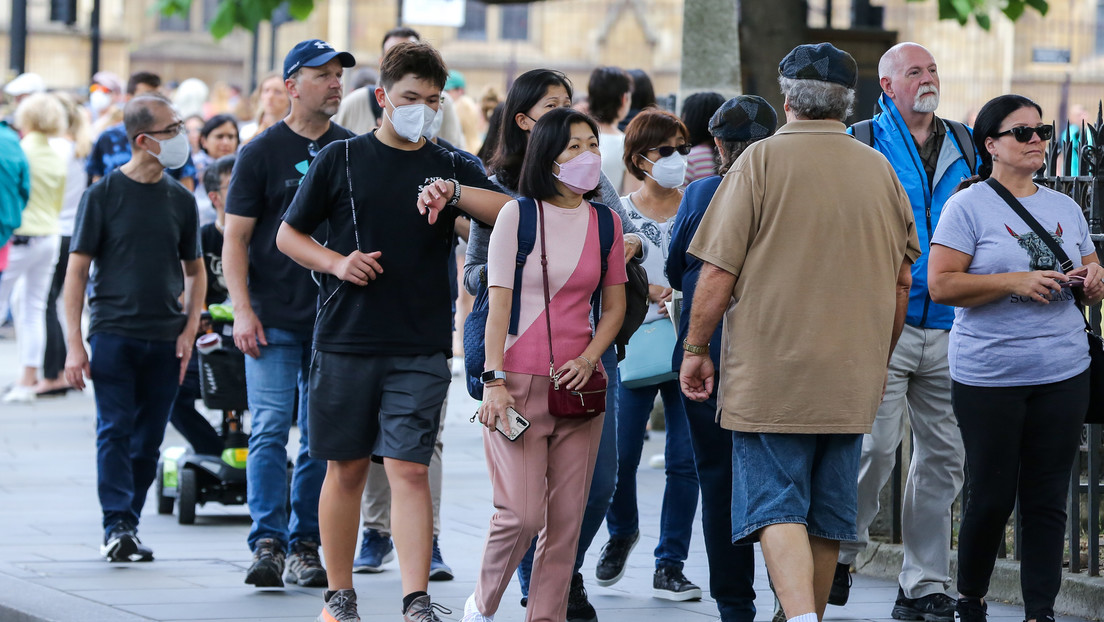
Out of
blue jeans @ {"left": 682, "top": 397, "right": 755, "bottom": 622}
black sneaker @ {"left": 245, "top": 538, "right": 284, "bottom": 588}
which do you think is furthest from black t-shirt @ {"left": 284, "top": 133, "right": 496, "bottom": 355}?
black sneaker @ {"left": 245, "top": 538, "right": 284, "bottom": 588}

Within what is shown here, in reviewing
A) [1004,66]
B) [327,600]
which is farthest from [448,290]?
[1004,66]

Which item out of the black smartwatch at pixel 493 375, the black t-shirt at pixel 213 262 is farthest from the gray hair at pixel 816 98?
the black t-shirt at pixel 213 262

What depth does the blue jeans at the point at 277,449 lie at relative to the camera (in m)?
6.88

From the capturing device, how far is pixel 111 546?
24.2 feet

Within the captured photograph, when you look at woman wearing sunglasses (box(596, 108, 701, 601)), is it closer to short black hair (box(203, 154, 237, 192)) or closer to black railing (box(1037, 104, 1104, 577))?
black railing (box(1037, 104, 1104, 577))

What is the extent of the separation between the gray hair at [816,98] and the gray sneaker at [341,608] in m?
2.18

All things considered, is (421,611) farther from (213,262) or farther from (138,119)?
(213,262)

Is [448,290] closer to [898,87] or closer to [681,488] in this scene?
[681,488]

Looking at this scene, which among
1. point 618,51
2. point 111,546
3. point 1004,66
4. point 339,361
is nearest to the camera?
point 339,361

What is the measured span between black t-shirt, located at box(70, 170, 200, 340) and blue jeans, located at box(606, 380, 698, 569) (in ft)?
7.04

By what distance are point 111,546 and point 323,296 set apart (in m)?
2.03

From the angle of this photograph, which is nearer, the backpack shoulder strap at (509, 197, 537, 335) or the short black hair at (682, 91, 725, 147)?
the backpack shoulder strap at (509, 197, 537, 335)

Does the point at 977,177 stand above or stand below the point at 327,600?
above

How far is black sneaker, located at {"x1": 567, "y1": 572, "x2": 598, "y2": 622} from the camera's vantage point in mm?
6172
